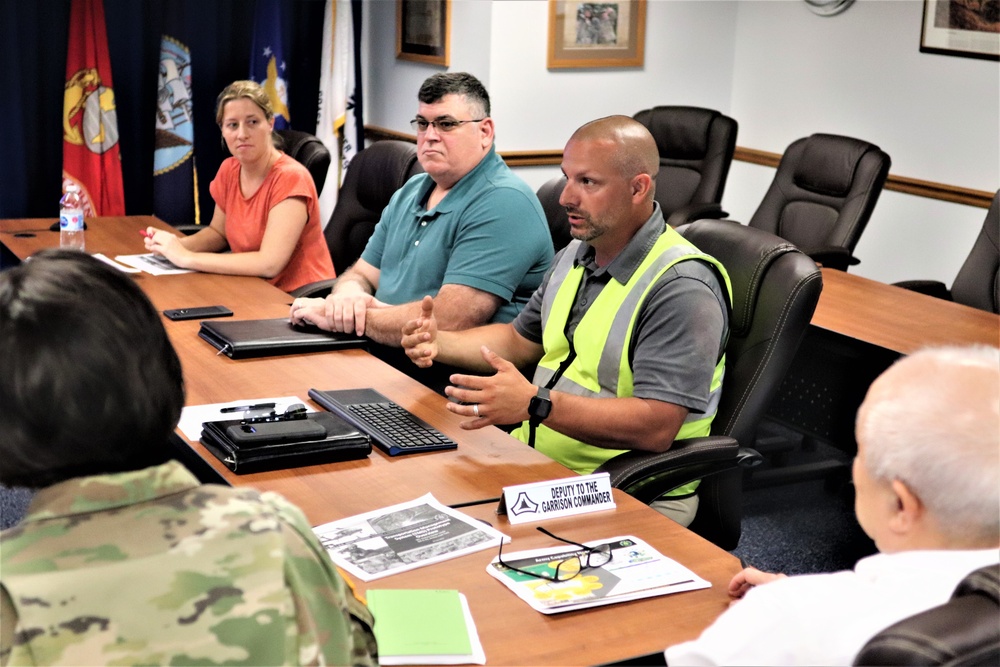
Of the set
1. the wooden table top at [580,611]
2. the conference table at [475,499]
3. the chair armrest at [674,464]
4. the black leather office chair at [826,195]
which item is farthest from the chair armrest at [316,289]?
the wooden table top at [580,611]

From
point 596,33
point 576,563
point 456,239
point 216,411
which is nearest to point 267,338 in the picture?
point 216,411

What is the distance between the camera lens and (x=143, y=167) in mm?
5188

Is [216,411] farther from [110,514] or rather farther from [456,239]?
[110,514]

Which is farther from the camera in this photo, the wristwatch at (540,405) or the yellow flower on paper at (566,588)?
the wristwatch at (540,405)

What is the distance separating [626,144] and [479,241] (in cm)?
65

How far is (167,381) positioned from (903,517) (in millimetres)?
686

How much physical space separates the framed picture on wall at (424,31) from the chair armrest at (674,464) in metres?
3.47

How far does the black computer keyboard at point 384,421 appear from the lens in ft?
6.49

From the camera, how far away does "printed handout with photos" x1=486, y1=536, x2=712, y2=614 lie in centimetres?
146

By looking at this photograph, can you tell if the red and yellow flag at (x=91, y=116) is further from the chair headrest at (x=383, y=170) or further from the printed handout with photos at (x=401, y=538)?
the printed handout with photos at (x=401, y=538)

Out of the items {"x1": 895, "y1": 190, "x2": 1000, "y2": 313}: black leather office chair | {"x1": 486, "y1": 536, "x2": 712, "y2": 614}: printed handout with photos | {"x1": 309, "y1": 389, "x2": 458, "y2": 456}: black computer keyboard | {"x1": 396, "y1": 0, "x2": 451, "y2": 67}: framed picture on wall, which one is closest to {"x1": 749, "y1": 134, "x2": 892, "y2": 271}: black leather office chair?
{"x1": 895, "y1": 190, "x2": 1000, "y2": 313}: black leather office chair

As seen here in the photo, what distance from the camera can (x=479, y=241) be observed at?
2.84m

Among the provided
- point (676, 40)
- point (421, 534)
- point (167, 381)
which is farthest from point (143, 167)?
point (167, 381)

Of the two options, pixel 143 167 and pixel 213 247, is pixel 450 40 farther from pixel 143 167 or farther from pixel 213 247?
pixel 213 247
